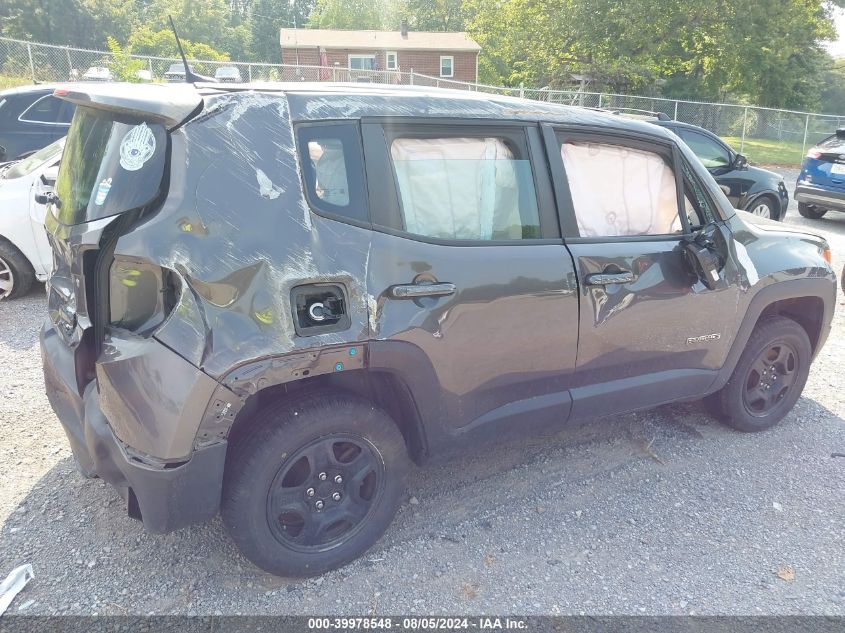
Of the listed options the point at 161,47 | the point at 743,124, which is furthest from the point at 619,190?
the point at 161,47

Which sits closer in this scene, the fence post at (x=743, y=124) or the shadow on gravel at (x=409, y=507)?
the shadow on gravel at (x=409, y=507)

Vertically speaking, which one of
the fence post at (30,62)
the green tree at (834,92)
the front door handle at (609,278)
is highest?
the green tree at (834,92)

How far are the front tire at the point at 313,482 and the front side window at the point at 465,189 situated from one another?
819mm

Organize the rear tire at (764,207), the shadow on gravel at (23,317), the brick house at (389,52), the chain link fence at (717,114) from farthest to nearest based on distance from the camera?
the brick house at (389,52) → the chain link fence at (717,114) → the rear tire at (764,207) → the shadow on gravel at (23,317)

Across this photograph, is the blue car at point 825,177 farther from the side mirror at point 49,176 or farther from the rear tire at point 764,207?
the side mirror at point 49,176

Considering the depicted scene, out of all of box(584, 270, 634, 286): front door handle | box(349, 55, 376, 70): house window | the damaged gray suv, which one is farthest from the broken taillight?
box(349, 55, 376, 70): house window

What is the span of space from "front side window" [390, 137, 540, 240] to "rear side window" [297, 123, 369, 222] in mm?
180

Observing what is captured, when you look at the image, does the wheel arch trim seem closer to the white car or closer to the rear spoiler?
the rear spoiler

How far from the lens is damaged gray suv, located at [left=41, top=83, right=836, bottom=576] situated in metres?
2.27

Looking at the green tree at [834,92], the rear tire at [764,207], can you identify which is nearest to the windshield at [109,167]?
the rear tire at [764,207]

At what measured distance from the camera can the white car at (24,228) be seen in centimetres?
571

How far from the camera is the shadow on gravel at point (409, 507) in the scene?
267 cm

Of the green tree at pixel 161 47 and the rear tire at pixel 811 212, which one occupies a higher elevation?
the green tree at pixel 161 47

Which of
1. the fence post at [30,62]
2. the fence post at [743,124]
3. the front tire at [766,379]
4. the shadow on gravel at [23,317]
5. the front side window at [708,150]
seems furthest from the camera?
the fence post at [743,124]
